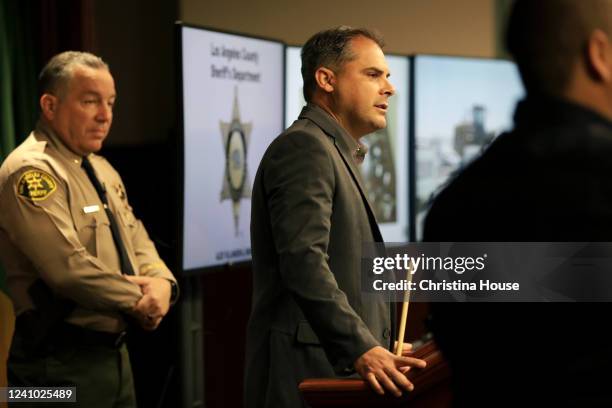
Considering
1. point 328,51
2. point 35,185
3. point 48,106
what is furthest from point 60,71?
point 328,51

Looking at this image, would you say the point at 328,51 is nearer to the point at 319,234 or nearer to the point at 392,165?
the point at 319,234

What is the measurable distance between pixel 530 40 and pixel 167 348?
3201 mm

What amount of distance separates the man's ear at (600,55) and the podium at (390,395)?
0.77 m

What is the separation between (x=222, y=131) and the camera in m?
3.62

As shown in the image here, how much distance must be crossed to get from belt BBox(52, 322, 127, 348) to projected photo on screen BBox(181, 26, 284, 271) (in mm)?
659

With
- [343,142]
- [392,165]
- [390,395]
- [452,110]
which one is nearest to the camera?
[390,395]

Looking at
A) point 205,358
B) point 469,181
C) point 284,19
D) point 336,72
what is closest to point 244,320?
point 205,358

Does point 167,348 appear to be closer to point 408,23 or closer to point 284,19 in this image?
point 284,19

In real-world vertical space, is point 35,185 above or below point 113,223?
above

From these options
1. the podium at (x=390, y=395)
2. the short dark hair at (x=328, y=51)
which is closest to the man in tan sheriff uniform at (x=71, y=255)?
the short dark hair at (x=328, y=51)

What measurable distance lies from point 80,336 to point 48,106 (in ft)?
2.34

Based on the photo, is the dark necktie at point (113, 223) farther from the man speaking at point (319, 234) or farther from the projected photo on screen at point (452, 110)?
the projected photo on screen at point (452, 110)

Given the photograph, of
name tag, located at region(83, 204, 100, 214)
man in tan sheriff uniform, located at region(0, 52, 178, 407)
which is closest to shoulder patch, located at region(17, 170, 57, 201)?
man in tan sheriff uniform, located at region(0, 52, 178, 407)

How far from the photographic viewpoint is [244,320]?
4113 mm
